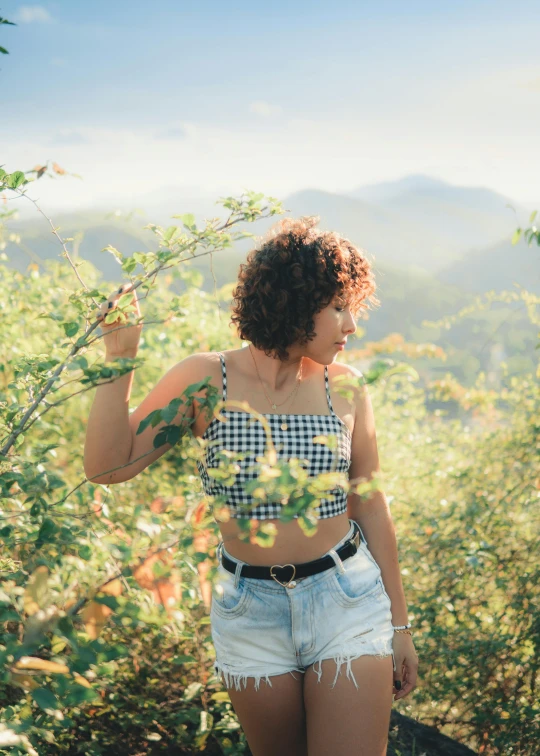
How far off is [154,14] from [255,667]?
4762 millimetres

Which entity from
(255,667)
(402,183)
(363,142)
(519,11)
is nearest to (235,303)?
(255,667)

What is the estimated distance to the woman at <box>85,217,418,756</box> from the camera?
1.54m

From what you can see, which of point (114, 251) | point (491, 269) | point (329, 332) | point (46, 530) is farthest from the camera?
point (491, 269)

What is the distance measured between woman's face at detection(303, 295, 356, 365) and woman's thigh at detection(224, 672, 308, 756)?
794 mm

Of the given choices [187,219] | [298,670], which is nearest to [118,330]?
[187,219]

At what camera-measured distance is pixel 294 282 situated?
1767 mm

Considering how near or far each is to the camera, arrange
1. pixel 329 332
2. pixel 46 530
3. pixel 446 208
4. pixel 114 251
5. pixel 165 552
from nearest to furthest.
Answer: pixel 46 530
pixel 165 552
pixel 114 251
pixel 329 332
pixel 446 208

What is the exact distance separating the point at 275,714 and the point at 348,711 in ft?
0.58

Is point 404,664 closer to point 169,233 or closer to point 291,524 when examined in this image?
point 291,524

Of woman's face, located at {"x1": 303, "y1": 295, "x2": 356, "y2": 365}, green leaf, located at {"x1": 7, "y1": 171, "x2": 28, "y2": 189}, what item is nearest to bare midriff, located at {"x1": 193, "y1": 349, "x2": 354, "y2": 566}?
woman's face, located at {"x1": 303, "y1": 295, "x2": 356, "y2": 365}

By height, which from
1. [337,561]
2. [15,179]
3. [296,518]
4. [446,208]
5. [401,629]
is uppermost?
[15,179]

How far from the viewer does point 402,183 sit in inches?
424

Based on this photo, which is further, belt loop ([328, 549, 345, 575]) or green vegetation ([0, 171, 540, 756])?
belt loop ([328, 549, 345, 575])

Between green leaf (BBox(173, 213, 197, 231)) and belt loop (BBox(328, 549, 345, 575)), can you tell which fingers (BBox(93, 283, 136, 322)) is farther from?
belt loop (BBox(328, 549, 345, 575))
